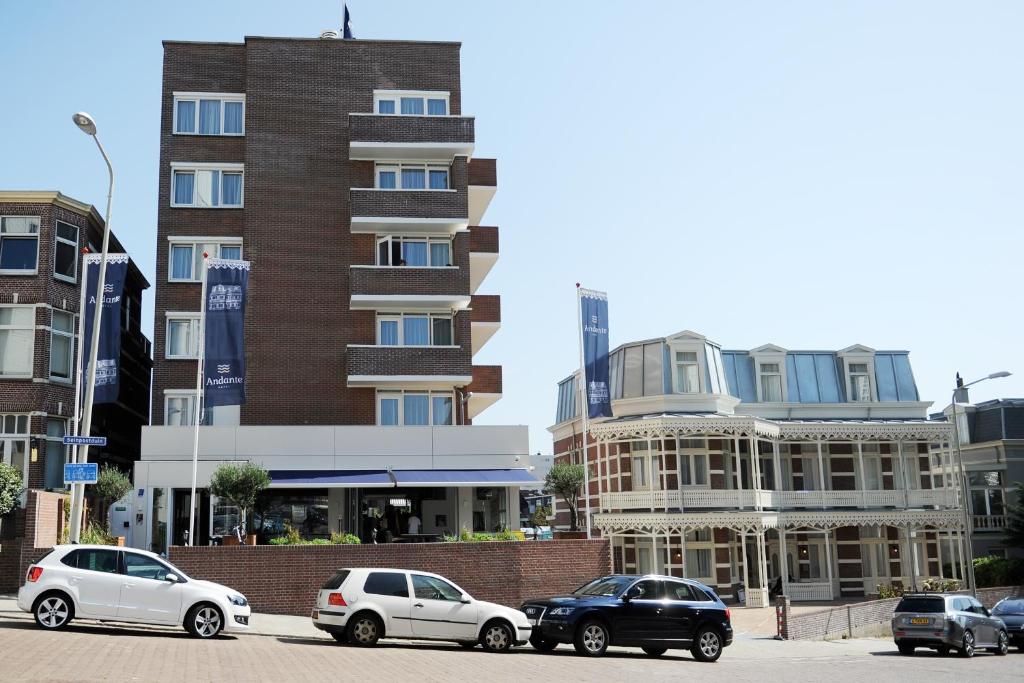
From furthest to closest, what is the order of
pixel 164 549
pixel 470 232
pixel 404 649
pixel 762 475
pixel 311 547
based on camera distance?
pixel 762 475 → pixel 470 232 → pixel 164 549 → pixel 311 547 → pixel 404 649

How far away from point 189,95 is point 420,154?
352 inches

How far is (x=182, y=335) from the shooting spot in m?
35.5

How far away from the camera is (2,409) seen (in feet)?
107

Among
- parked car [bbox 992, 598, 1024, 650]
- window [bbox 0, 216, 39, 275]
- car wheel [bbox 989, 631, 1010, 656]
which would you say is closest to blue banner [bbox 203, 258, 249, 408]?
window [bbox 0, 216, 39, 275]

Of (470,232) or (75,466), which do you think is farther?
(470,232)

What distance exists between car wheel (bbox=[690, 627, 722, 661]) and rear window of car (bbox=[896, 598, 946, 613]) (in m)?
8.28

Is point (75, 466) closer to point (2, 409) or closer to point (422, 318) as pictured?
point (2, 409)

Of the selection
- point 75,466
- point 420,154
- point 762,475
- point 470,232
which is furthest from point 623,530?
point 75,466

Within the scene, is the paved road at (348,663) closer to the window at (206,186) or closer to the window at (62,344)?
the window at (62,344)

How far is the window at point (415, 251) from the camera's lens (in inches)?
1471

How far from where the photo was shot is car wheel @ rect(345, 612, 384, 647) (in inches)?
768

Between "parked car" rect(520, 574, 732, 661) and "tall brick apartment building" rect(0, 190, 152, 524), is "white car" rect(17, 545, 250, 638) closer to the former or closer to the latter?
"parked car" rect(520, 574, 732, 661)

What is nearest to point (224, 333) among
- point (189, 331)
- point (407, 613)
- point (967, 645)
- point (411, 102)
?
point (189, 331)

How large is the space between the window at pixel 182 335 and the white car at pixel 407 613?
Result: 58.7 ft
